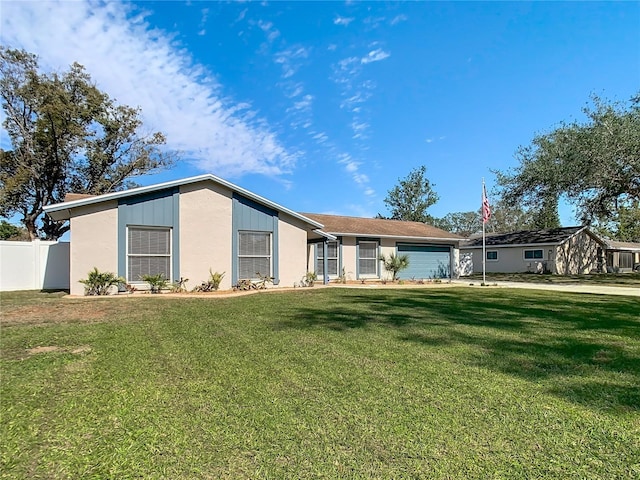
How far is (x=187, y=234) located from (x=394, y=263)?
11.1 meters

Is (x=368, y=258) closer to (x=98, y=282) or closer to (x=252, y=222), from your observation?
(x=252, y=222)

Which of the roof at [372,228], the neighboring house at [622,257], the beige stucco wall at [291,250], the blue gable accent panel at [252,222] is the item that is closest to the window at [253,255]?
the blue gable accent panel at [252,222]

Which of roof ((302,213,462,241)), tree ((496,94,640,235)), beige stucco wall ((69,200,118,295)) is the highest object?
tree ((496,94,640,235))

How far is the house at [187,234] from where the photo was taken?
11.2 metres

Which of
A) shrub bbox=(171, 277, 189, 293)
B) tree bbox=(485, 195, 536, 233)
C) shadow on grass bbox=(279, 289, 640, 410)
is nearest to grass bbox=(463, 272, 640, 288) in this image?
shadow on grass bbox=(279, 289, 640, 410)

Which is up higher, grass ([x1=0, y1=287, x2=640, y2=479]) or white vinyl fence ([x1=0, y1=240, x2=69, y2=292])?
white vinyl fence ([x1=0, y1=240, x2=69, y2=292])

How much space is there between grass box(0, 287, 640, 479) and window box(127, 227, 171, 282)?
5140 millimetres

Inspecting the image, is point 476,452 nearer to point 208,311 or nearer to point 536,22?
point 208,311

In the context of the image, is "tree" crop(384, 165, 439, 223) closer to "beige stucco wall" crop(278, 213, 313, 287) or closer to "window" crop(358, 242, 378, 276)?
"window" crop(358, 242, 378, 276)

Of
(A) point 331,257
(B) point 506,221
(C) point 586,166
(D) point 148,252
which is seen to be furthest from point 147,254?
(B) point 506,221

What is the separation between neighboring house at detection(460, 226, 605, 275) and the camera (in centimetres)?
2855

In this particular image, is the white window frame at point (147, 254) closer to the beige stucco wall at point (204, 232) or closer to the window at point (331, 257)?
the beige stucco wall at point (204, 232)

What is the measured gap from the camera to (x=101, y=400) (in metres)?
3.36

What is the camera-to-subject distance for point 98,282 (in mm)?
11008
